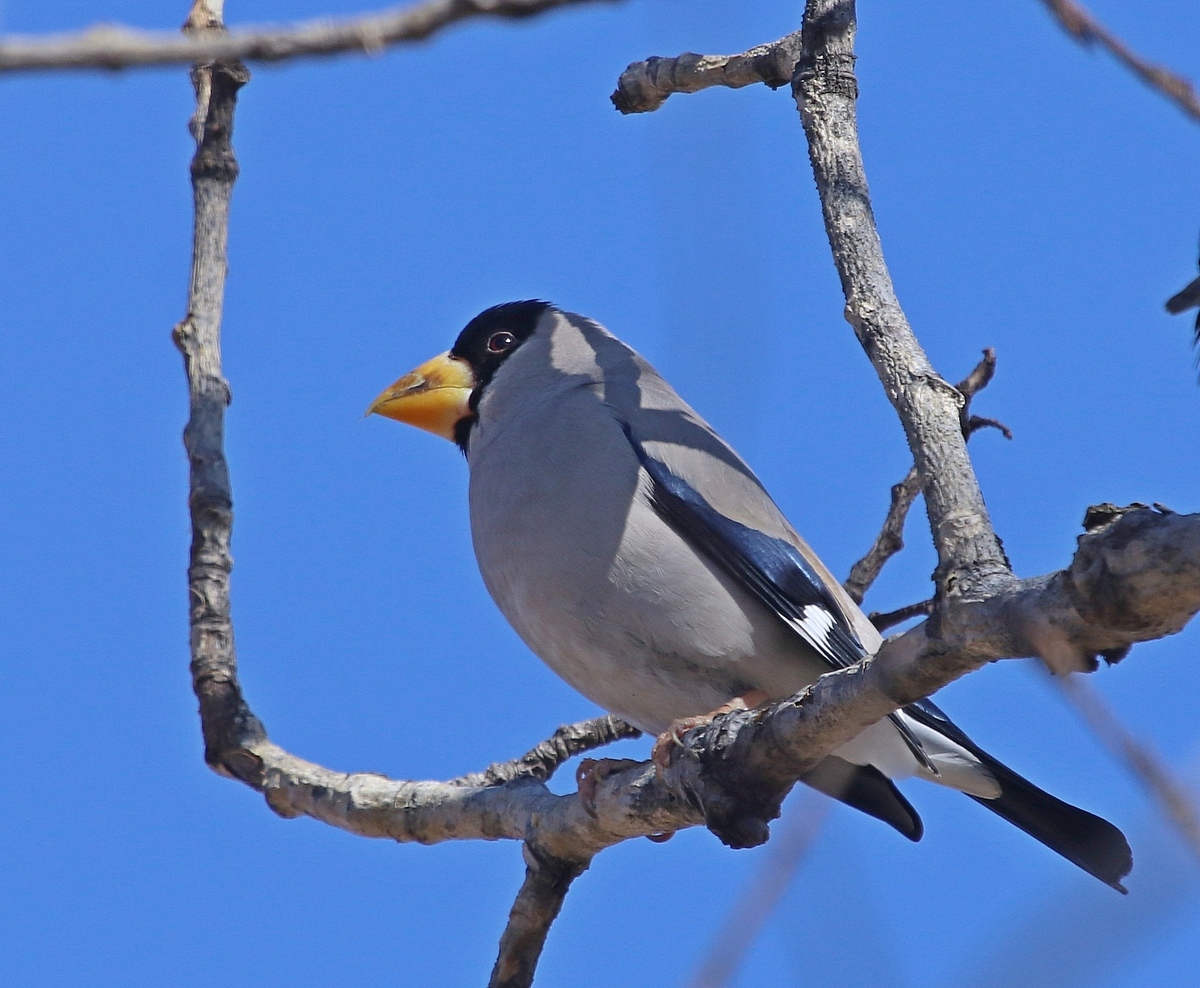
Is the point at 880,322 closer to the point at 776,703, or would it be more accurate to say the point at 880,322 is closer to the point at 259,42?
the point at 776,703

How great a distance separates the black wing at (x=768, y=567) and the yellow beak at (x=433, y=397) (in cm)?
155

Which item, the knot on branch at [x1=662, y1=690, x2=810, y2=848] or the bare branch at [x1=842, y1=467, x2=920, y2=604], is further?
the bare branch at [x1=842, y1=467, x2=920, y2=604]

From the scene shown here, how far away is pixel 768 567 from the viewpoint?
4.89m

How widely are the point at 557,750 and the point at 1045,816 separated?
180 cm

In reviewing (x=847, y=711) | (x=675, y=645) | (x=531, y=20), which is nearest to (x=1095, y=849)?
(x=675, y=645)

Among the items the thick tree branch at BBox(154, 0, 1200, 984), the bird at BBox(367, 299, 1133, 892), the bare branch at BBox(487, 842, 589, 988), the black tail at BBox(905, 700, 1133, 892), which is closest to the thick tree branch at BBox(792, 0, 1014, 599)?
the thick tree branch at BBox(154, 0, 1200, 984)

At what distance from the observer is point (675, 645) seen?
4.72m

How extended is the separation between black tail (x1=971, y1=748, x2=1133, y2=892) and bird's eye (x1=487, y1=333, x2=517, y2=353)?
9.48 feet

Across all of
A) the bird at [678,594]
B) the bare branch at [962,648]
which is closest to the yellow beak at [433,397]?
the bird at [678,594]

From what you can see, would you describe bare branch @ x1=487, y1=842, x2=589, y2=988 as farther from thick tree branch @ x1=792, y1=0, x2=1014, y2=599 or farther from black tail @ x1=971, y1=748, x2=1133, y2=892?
thick tree branch @ x1=792, y1=0, x2=1014, y2=599

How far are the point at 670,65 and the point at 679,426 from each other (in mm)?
1381

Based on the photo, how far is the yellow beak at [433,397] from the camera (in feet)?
21.1

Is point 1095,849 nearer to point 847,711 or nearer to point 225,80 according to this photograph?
point 847,711

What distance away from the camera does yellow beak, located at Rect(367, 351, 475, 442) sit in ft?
21.1
